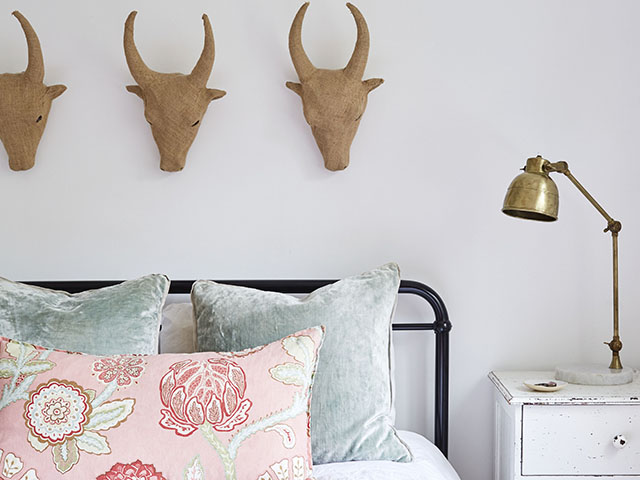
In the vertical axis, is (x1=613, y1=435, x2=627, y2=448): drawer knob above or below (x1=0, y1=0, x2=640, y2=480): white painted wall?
below

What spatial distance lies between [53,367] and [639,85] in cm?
179

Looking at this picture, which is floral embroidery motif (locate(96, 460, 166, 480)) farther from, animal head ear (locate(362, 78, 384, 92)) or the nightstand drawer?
animal head ear (locate(362, 78, 384, 92))

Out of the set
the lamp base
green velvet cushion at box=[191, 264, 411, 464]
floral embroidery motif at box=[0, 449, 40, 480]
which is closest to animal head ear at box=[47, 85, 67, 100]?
green velvet cushion at box=[191, 264, 411, 464]

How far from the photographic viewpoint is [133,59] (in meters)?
2.01

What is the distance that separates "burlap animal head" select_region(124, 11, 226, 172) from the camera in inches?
79.0

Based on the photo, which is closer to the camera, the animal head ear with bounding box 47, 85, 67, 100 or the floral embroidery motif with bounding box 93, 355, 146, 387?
the floral embroidery motif with bounding box 93, 355, 146, 387

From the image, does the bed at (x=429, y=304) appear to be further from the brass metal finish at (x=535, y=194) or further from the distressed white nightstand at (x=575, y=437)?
the brass metal finish at (x=535, y=194)

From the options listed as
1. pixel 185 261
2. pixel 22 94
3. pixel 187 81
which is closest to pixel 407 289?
pixel 185 261

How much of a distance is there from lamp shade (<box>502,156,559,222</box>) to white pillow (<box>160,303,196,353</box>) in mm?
890

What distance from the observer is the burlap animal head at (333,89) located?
2.01 m

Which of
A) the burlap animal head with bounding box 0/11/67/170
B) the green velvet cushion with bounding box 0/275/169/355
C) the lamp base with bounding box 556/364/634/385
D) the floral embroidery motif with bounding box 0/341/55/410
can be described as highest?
the burlap animal head with bounding box 0/11/67/170

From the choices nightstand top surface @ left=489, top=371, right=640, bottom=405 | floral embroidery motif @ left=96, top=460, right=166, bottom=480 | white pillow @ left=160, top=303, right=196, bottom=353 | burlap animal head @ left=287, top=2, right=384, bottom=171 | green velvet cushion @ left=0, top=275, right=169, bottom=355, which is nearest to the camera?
floral embroidery motif @ left=96, top=460, right=166, bottom=480

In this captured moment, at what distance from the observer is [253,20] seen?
6.98 ft

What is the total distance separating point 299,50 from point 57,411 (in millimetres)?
1169
